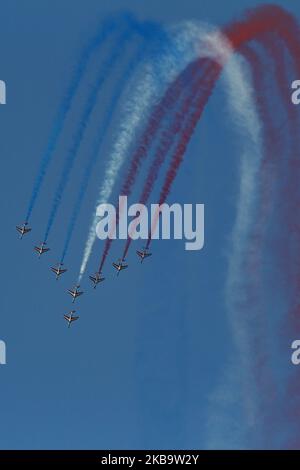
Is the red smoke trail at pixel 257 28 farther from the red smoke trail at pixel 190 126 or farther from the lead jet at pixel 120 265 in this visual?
the lead jet at pixel 120 265

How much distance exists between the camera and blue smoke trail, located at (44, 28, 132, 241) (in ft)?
21.8

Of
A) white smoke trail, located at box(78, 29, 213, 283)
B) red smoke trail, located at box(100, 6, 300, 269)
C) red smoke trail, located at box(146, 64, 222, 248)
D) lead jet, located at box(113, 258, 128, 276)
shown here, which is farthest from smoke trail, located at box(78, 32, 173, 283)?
lead jet, located at box(113, 258, 128, 276)

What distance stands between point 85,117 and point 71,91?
0.77 feet

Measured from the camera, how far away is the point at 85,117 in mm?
6703

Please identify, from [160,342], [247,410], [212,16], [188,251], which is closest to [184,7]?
[212,16]

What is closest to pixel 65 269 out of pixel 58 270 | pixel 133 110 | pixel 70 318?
pixel 58 270

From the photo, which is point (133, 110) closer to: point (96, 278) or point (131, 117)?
point (131, 117)

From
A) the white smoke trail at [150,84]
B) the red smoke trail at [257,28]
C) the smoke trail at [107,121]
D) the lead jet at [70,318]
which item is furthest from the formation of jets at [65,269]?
the white smoke trail at [150,84]

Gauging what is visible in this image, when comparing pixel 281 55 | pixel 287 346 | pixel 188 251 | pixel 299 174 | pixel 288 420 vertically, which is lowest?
pixel 288 420

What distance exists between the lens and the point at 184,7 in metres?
6.69

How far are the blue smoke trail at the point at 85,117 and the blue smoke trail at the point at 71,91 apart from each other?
3.8 inches

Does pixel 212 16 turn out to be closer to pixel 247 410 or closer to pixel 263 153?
pixel 263 153

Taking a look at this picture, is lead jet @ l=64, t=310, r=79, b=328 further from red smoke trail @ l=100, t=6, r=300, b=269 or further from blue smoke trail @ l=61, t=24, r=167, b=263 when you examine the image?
red smoke trail @ l=100, t=6, r=300, b=269

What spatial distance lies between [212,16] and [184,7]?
0.76 feet
